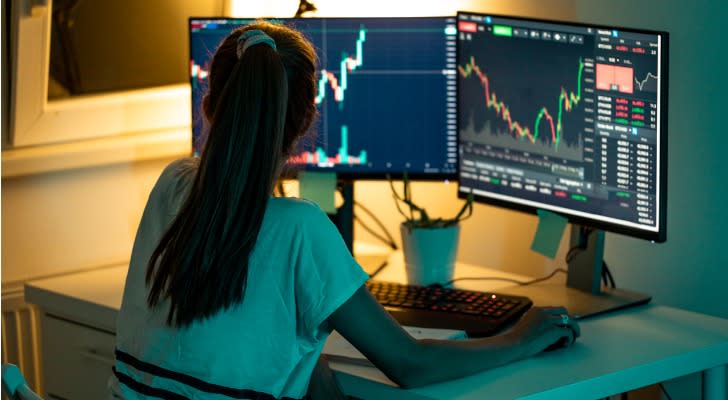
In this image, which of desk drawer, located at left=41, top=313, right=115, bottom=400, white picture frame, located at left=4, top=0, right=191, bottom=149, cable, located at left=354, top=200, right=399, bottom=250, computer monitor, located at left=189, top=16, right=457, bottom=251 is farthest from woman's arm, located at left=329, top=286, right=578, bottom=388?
white picture frame, located at left=4, top=0, right=191, bottom=149

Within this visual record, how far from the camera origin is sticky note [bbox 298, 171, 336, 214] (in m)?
2.25

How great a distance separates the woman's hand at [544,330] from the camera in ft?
5.37

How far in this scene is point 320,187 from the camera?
7.40 ft

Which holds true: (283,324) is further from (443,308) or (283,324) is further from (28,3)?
(28,3)

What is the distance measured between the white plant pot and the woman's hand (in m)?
0.41

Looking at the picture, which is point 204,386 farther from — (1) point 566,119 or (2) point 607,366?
(1) point 566,119

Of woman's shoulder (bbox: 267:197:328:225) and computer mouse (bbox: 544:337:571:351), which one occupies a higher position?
woman's shoulder (bbox: 267:197:328:225)

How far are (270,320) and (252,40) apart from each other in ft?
1.18

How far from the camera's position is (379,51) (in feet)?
7.34

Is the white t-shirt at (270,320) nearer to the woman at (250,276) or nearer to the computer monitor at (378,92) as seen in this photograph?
the woman at (250,276)

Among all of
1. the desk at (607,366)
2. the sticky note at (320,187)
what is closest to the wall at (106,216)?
the sticky note at (320,187)

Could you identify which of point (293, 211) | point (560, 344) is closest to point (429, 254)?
point (560, 344)

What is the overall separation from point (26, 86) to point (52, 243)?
1.19 ft

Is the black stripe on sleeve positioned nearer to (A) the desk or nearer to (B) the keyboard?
(A) the desk
